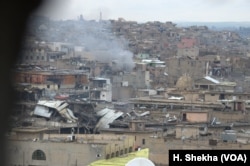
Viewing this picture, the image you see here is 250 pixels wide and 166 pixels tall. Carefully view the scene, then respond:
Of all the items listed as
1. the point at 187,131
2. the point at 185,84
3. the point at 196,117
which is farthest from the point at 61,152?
the point at 185,84

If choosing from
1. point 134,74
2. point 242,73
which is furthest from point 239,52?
point 134,74

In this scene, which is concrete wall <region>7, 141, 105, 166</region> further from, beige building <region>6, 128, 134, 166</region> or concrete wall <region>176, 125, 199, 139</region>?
concrete wall <region>176, 125, 199, 139</region>

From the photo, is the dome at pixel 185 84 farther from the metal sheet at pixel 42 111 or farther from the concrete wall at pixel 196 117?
the metal sheet at pixel 42 111

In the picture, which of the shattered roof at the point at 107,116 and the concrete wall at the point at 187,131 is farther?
the shattered roof at the point at 107,116

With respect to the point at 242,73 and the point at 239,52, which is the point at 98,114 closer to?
the point at 242,73

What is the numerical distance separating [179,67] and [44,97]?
175 inches

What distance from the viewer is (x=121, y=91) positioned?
8266 millimetres

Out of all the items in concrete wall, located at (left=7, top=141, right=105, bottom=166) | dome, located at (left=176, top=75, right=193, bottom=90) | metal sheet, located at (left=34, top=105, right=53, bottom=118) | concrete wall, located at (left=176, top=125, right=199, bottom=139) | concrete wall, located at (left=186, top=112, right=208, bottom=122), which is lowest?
concrete wall, located at (left=186, top=112, right=208, bottom=122)

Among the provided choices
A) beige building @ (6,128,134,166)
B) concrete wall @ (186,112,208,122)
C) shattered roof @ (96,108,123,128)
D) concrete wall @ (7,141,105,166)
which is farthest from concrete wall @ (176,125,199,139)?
concrete wall @ (7,141,105,166)

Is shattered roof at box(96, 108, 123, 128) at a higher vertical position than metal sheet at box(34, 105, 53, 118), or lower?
lower

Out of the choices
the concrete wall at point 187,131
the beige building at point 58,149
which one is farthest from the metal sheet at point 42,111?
the beige building at point 58,149

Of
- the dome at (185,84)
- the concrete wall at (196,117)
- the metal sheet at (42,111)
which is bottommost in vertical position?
the concrete wall at (196,117)

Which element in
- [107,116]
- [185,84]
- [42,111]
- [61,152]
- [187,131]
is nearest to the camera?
[61,152]

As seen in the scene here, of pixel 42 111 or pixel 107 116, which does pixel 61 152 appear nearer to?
pixel 42 111
